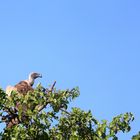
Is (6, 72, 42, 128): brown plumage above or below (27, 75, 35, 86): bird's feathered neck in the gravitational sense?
below

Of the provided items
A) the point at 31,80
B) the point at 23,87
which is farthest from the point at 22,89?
the point at 31,80

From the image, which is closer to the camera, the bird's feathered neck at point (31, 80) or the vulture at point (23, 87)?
the vulture at point (23, 87)

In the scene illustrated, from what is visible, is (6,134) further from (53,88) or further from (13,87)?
(13,87)

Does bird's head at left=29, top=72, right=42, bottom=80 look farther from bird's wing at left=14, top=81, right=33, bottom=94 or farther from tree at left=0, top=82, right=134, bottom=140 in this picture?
tree at left=0, top=82, right=134, bottom=140

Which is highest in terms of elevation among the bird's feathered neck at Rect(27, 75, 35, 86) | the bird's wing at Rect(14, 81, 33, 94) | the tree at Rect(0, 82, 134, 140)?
the bird's feathered neck at Rect(27, 75, 35, 86)

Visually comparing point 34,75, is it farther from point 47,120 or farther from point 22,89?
point 47,120

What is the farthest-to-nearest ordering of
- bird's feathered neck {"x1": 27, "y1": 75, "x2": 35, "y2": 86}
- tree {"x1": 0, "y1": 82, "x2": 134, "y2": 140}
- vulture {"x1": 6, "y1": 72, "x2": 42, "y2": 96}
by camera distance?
bird's feathered neck {"x1": 27, "y1": 75, "x2": 35, "y2": 86} → vulture {"x1": 6, "y1": 72, "x2": 42, "y2": 96} → tree {"x1": 0, "y1": 82, "x2": 134, "y2": 140}

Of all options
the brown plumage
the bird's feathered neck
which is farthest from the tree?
the bird's feathered neck

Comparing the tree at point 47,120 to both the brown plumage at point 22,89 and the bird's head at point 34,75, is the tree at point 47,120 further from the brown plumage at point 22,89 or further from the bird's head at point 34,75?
the bird's head at point 34,75

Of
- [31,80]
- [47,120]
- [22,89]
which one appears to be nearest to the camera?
[47,120]

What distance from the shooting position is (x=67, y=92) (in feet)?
39.0

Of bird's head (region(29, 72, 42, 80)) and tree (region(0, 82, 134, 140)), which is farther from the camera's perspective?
bird's head (region(29, 72, 42, 80))

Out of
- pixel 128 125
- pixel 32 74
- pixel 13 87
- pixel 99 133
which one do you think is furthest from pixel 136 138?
pixel 32 74

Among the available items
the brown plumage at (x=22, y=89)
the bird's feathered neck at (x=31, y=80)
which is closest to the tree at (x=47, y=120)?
the brown plumage at (x=22, y=89)
